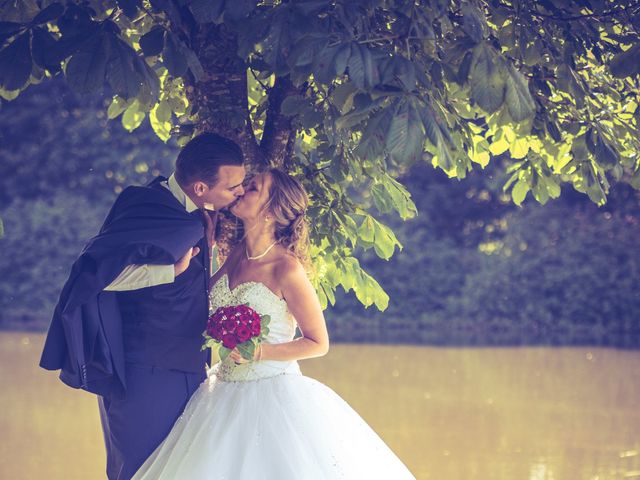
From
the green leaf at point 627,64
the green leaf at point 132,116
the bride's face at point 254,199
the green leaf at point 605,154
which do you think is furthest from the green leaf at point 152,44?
the green leaf at point 132,116

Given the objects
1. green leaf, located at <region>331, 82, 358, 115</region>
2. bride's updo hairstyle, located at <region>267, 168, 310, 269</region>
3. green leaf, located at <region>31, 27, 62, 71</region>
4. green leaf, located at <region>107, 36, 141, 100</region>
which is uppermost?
green leaf, located at <region>31, 27, 62, 71</region>

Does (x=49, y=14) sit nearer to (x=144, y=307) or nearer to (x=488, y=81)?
(x=144, y=307)

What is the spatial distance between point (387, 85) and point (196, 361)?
1.64 m

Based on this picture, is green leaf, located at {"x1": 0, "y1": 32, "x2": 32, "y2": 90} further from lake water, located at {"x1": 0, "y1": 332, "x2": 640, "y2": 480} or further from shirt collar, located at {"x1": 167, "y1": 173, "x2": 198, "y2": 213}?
lake water, located at {"x1": 0, "y1": 332, "x2": 640, "y2": 480}

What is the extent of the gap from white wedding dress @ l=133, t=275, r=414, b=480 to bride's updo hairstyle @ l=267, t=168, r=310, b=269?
0.25 m

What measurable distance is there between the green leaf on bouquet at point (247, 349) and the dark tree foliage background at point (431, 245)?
10835 millimetres

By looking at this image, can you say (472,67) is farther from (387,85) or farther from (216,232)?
(216,232)

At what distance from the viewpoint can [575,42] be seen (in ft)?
15.7

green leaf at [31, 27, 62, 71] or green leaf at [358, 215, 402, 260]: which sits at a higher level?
green leaf at [31, 27, 62, 71]

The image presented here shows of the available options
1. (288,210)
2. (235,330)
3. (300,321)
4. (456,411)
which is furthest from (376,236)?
(456,411)

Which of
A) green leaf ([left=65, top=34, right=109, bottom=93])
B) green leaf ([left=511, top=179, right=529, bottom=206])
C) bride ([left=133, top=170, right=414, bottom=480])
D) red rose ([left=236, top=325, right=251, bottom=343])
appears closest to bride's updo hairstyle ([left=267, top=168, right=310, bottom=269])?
bride ([left=133, top=170, right=414, bottom=480])

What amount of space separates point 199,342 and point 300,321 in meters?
0.45

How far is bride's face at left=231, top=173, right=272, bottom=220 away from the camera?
188 inches

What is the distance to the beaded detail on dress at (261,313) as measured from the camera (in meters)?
4.70
